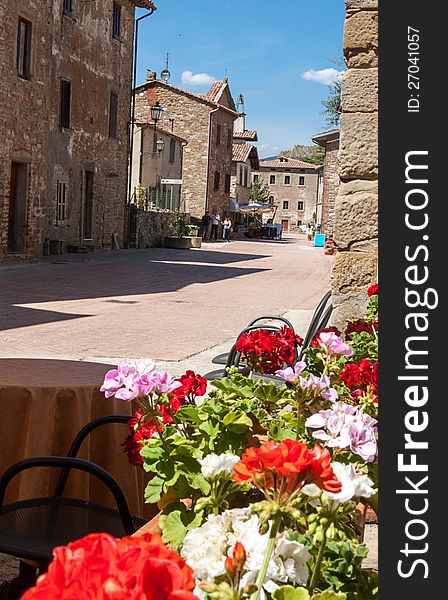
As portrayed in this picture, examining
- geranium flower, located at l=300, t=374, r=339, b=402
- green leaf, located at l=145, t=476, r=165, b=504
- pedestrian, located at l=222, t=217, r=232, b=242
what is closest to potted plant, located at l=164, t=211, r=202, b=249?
pedestrian, located at l=222, t=217, r=232, b=242

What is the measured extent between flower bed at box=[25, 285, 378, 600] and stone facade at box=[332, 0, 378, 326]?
2.49m

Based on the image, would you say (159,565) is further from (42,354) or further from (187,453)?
(42,354)

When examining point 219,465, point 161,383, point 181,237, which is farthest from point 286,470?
point 181,237

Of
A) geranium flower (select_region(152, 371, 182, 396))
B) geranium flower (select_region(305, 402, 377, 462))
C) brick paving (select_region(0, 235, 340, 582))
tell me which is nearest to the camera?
geranium flower (select_region(305, 402, 377, 462))

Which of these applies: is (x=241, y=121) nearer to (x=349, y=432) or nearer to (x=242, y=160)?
(x=242, y=160)

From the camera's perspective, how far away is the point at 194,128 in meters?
48.2

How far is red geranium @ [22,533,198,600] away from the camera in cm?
80

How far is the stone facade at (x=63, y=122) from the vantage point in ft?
65.7

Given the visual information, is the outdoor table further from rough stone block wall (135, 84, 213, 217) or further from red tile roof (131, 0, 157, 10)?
rough stone block wall (135, 84, 213, 217)

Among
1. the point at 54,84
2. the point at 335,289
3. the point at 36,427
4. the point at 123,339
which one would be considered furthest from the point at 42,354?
the point at 54,84

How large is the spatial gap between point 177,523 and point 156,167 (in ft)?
129

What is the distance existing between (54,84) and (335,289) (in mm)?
21224

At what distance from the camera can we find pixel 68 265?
2144 centimetres

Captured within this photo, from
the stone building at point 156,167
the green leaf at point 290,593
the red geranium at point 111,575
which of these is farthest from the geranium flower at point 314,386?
the stone building at point 156,167
